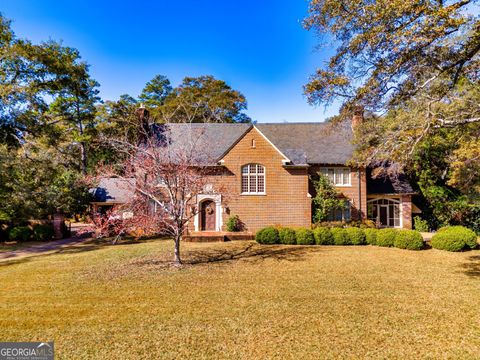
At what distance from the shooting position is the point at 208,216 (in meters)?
22.0

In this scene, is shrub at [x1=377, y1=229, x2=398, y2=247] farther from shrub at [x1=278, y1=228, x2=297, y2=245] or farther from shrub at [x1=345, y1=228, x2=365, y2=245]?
shrub at [x1=278, y1=228, x2=297, y2=245]

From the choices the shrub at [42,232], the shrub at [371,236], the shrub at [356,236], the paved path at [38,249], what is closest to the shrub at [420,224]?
the shrub at [371,236]

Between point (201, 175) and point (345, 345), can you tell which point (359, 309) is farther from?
point (201, 175)

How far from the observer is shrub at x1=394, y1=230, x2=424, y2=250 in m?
16.0

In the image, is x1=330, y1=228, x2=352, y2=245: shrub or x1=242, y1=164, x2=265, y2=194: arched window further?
x1=242, y1=164, x2=265, y2=194: arched window

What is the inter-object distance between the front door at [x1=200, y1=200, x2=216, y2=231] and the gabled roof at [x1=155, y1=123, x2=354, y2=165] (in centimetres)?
383

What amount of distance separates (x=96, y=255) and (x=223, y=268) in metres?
8.27

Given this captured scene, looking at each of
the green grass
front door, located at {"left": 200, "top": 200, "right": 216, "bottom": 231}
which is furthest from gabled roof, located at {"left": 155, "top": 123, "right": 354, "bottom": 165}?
the green grass

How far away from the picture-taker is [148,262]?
536 inches

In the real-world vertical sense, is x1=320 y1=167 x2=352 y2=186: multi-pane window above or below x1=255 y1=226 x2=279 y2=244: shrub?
above

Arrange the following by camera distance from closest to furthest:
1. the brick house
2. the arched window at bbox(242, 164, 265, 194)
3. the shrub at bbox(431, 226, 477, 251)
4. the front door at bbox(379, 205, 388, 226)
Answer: the shrub at bbox(431, 226, 477, 251) → the brick house → the arched window at bbox(242, 164, 265, 194) → the front door at bbox(379, 205, 388, 226)

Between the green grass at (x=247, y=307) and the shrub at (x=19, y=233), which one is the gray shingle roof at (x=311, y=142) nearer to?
the green grass at (x=247, y=307)

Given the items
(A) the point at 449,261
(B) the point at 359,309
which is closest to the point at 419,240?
(A) the point at 449,261

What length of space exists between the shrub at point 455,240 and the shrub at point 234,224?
1282cm
